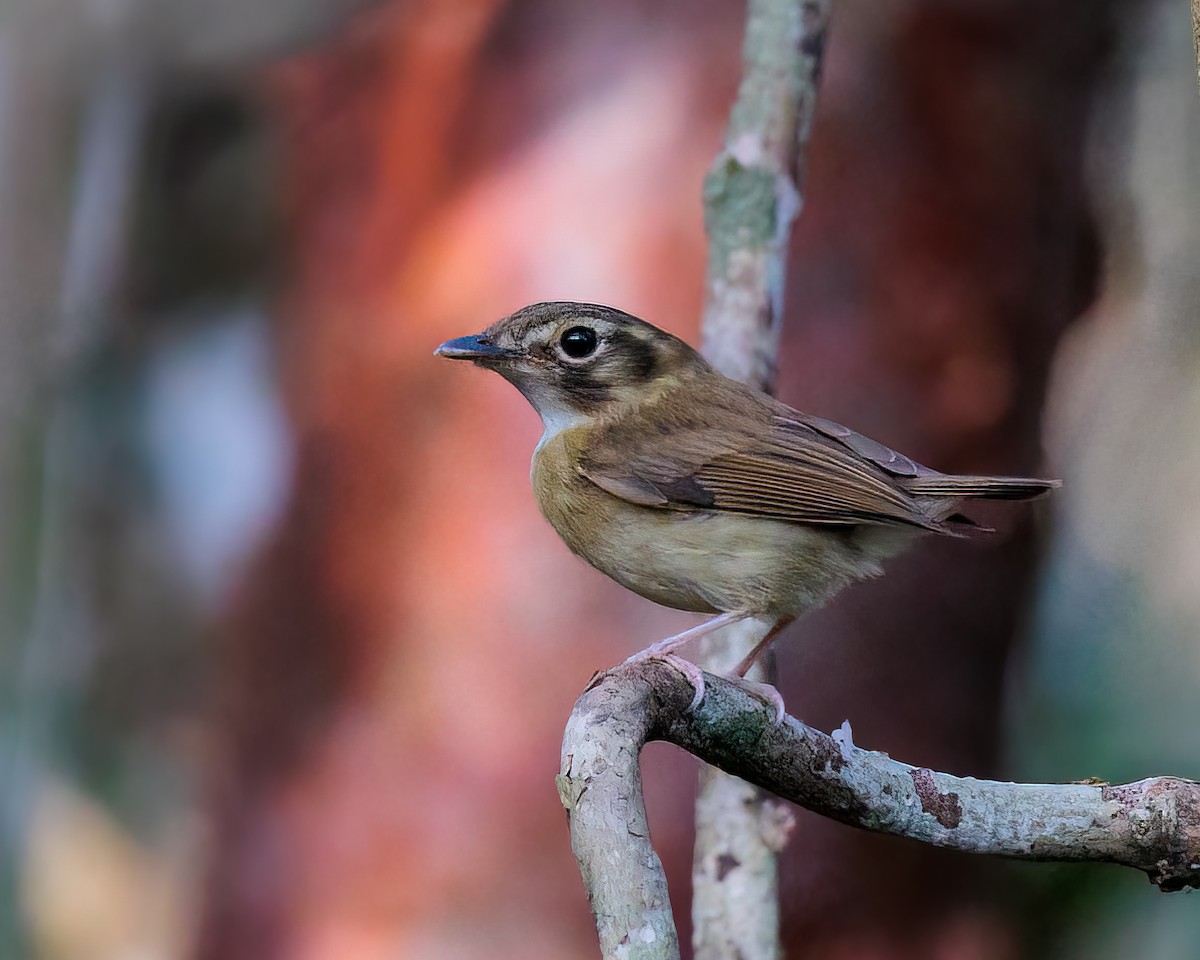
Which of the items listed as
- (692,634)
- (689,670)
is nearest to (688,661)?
(692,634)

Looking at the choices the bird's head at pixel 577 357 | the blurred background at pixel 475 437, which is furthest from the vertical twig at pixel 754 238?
the bird's head at pixel 577 357

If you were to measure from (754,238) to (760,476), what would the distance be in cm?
76

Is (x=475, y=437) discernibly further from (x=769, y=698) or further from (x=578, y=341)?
(x=769, y=698)

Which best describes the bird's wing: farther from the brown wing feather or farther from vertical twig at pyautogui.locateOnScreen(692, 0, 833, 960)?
vertical twig at pyautogui.locateOnScreen(692, 0, 833, 960)

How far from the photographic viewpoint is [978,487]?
1910mm

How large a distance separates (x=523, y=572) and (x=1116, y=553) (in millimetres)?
1112

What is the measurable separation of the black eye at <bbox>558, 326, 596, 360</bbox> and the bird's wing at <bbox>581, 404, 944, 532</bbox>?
0.15 meters

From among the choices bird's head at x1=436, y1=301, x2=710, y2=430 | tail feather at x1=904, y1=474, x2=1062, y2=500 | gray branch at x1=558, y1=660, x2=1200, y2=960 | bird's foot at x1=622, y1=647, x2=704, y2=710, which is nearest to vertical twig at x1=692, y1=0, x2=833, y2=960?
bird's head at x1=436, y1=301, x2=710, y2=430

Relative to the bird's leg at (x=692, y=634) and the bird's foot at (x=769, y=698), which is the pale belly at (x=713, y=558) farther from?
the bird's foot at (x=769, y=698)

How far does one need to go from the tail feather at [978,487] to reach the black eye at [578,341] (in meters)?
0.52

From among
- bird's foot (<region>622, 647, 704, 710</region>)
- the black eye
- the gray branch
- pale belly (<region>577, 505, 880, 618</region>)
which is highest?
the black eye

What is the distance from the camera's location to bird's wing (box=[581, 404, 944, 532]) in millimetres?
1834

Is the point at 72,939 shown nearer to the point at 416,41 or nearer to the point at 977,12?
the point at 416,41

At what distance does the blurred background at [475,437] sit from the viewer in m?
2.38
